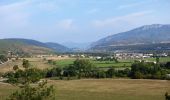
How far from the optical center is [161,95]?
205 feet

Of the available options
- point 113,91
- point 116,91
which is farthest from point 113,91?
point 116,91

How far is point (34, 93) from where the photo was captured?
3067cm

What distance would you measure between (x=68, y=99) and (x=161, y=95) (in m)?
13.9

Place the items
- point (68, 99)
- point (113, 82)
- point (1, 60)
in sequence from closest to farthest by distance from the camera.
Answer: point (68, 99), point (113, 82), point (1, 60)

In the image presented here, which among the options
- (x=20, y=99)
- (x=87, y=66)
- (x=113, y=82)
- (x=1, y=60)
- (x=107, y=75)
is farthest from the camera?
(x=1, y=60)

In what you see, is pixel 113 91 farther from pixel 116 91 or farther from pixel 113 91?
pixel 116 91

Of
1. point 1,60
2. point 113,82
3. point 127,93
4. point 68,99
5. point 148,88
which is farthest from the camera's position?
point 1,60

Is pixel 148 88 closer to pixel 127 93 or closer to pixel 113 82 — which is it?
pixel 127 93

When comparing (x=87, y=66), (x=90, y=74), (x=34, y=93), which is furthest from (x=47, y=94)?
(x=87, y=66)

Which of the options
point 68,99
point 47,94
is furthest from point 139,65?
point 47,94

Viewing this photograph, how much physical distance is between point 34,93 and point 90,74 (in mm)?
71992

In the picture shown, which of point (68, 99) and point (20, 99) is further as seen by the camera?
point (68, 99)

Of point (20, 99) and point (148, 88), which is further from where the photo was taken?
point (148, 88)

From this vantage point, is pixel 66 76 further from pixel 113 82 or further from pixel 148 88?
pixel 148 88
